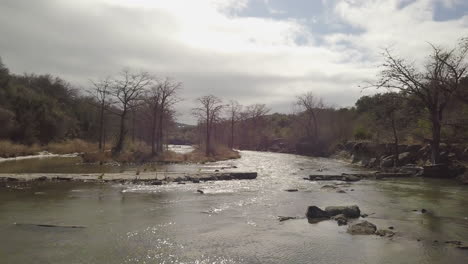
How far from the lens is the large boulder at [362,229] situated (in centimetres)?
1160

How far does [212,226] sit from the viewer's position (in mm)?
12484

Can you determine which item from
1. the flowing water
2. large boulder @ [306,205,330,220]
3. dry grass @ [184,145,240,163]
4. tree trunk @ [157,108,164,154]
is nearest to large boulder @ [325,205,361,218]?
large boulder @ [306,205,330,220]

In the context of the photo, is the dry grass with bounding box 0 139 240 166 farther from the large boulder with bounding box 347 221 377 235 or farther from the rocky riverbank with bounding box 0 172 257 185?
the large boulder with bounding box 347 221 377 235

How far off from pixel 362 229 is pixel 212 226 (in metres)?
4.82

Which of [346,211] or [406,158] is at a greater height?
[406,158]

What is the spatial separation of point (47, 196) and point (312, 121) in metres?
61.1

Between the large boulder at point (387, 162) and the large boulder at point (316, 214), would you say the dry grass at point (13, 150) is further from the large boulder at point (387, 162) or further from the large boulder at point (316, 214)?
the large boulder at point (387, 162)

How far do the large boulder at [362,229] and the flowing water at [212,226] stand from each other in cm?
37

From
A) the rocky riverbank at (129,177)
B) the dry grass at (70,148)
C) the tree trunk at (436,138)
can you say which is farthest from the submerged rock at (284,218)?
the dry grass at (70,148)

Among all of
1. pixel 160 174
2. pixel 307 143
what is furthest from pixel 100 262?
pixel 307 143

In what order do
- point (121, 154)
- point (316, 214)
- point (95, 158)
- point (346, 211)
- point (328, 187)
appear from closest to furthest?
point (316, 214)
point (346, 211)
point (328, 187)
point (95, 158)
point (121, 154)

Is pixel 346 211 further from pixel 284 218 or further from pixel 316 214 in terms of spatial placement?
pixel 284 218

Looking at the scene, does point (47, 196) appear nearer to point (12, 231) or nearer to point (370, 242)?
point (12, 231)

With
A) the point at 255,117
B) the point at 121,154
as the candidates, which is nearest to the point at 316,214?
the point at 121,154
